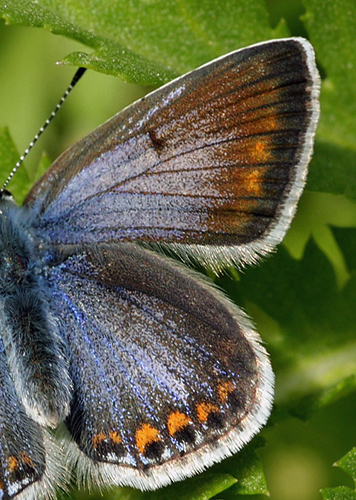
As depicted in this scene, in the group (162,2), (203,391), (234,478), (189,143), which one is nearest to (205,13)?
(162,2)

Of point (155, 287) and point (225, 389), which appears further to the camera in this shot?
point (155, 287)

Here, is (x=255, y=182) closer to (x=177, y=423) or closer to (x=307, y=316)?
(x=177, y=423)

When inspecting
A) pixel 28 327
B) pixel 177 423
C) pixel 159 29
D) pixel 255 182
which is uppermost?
pixel 159 29

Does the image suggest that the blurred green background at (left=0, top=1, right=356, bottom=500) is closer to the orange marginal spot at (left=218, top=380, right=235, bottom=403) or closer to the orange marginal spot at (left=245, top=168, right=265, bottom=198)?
the orange marginal spot at (left=218, top=380, right=235, bottom=403)

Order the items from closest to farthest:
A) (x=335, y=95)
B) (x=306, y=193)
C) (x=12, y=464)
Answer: (x=12, y=464), (x=335, y=95), (x=306, y=193)

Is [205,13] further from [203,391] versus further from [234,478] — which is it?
[234,478]

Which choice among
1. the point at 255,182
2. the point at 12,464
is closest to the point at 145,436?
the point at 12,464

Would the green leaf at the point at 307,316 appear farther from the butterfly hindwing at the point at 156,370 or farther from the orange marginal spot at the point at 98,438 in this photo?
the orange marginal spot at the point at 98,438
